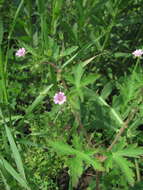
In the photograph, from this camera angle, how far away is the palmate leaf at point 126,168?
1.10m

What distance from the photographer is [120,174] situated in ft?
4.60

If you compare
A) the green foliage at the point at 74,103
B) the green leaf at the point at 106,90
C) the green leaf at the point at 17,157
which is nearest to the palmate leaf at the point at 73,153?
the green foliage at the point at 74,103

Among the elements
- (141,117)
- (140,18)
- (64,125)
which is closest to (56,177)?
(64,125)

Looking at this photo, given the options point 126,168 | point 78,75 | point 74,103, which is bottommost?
point 126,168

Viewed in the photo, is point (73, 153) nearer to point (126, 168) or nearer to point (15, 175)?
point (126, 168)

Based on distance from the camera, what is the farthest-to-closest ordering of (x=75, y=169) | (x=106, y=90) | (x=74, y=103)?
(x=106, y=90)
(x=74, y=103)
(x=75, y=169)

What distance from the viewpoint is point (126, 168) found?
3.65 feet

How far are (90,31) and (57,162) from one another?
817mm

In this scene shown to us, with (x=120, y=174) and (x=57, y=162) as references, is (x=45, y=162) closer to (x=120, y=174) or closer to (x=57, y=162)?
(x=57, y=162)

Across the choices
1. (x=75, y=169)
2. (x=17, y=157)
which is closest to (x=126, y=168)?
(x=75, y=169)

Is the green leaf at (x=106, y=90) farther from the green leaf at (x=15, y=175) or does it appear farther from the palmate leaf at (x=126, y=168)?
the green leaf at (x=15, y=175)

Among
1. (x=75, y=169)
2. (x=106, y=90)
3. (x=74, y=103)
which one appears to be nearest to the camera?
(x=75, y=169)

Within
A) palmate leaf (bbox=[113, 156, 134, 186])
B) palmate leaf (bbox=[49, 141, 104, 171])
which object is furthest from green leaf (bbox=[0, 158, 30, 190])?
palmate leaf (bbox=[113, 156, 134, 186])

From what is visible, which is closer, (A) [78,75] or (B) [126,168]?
(B) [126,168]
